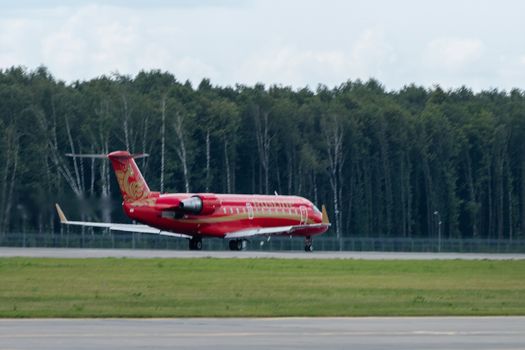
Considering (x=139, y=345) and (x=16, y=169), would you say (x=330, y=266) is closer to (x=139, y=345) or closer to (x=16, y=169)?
(x=139, y=345)

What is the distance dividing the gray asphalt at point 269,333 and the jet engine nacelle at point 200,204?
5402 cm

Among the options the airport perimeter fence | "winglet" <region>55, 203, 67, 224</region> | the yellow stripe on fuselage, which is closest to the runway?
"winglet" <region>55, 203, 67, 224</region>

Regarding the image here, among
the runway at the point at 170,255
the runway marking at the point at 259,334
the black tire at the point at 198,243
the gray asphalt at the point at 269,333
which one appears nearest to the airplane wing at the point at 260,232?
the black tire at the point at 198,243

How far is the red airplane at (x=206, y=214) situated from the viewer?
89.9 metres

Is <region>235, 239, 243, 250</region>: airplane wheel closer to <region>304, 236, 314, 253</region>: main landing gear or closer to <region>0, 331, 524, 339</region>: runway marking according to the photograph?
<region>304, 236, 314, 253</region>: main landing gear

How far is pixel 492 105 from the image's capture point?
560 feet

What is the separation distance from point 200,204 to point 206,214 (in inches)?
35.0

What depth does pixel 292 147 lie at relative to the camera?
460 feet

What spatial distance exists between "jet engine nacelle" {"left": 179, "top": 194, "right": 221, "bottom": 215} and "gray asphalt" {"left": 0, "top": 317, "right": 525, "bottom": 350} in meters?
54.0

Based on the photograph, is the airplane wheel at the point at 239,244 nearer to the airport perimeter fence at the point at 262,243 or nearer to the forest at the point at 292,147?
the airport perimeter fence at the point at 262,243

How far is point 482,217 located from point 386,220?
41.6 ft

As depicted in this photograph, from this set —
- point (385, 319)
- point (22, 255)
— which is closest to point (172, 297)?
point (385, 319)

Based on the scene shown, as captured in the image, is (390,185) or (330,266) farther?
(390,185)

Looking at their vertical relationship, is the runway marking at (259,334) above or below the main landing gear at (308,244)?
below
